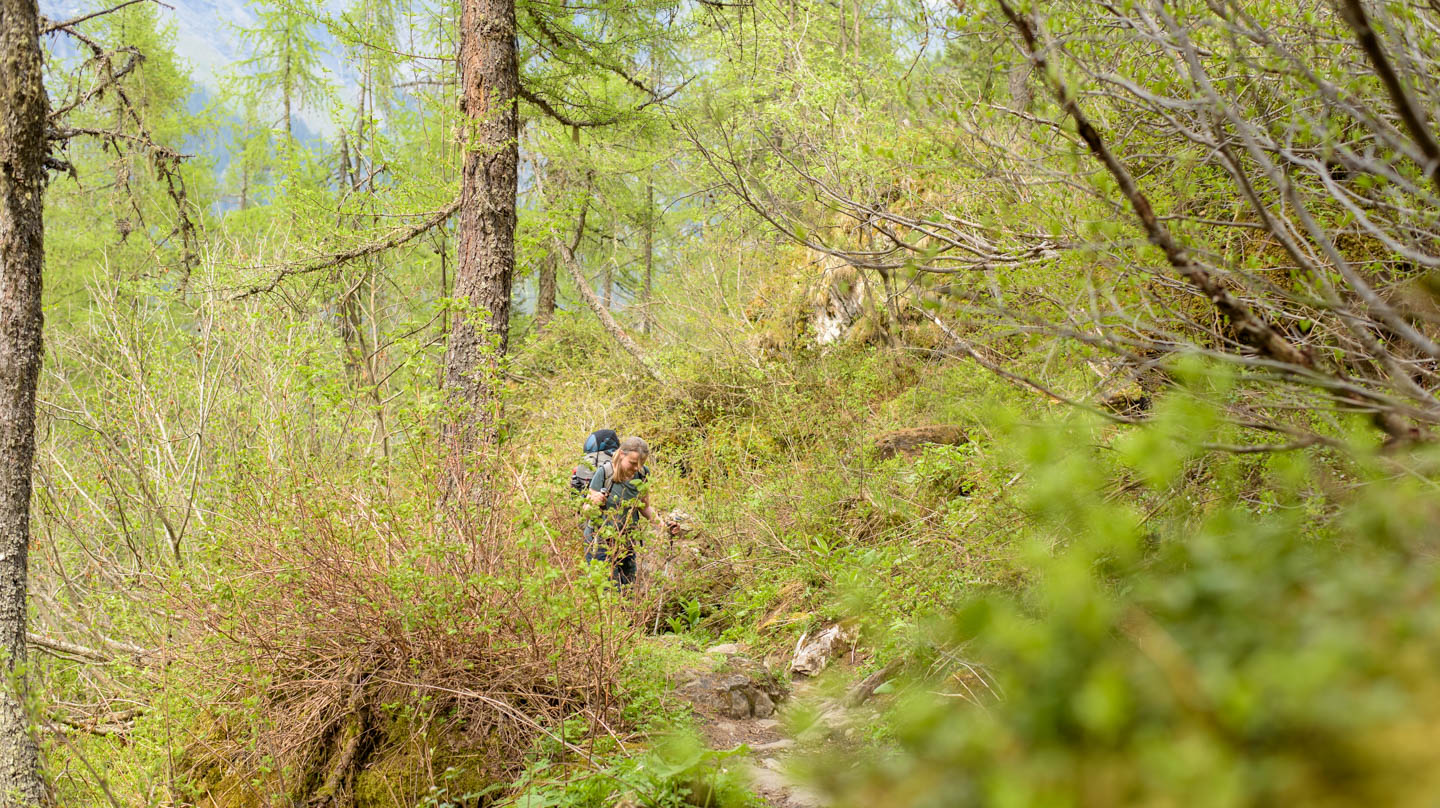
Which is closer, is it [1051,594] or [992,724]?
[992,724]

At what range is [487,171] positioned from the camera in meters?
7.05

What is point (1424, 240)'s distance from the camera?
9.55ft

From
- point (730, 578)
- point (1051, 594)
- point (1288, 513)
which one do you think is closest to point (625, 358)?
point (730, 578)

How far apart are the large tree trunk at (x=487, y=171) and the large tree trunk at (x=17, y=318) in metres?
3.00

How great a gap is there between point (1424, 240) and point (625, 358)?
10.1 metres

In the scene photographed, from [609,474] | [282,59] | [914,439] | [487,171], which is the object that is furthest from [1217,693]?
[282,59]

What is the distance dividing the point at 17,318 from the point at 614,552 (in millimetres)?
5203

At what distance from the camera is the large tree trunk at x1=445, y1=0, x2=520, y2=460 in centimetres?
689

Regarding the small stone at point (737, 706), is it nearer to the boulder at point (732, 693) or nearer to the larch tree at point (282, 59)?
the boulder at point (732, 693)

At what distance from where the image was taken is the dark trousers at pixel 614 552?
4.15m

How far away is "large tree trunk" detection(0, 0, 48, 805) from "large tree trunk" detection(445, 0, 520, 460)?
3.00 metres

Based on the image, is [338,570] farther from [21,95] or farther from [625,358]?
[625,358]

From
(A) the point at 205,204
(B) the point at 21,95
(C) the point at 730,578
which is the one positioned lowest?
(C) the point at 730,578

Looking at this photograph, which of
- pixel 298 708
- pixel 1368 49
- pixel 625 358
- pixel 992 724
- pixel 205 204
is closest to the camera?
pixel 992 724
